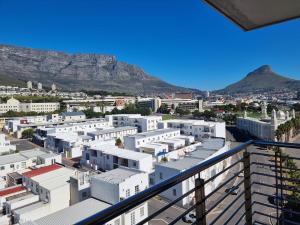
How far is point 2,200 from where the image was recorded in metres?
7.74

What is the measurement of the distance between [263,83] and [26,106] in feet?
362

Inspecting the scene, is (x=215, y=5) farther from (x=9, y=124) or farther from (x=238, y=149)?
(x=9, y=124)

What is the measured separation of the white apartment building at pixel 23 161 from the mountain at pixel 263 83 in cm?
10626

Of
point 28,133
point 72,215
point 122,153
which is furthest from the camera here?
point 28,133

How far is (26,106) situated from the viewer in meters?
35.0

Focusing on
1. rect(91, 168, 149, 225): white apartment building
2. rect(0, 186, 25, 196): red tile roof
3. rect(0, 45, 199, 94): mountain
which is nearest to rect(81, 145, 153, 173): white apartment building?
rect(91, 168, 149, 225): white apartment building

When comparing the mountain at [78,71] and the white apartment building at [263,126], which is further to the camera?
the mountain at [78,71]

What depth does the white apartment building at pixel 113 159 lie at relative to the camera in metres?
10.5

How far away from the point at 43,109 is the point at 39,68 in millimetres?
85590

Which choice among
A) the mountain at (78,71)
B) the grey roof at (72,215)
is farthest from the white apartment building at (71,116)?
the mountain at (78,71)

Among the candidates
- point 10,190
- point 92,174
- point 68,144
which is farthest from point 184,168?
point 68,144

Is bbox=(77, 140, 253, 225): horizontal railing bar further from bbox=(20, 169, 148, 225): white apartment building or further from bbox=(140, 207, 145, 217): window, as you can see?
bbox=(140, 207, 145, 217): window

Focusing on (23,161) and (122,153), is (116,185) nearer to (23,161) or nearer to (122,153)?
(122,153)

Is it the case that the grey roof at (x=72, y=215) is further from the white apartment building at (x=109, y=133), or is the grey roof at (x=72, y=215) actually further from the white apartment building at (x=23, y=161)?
the white apartment building at (x=109, y=133)
